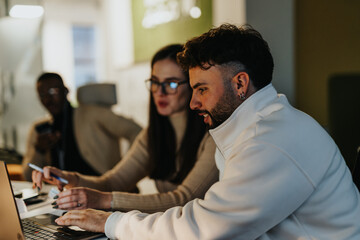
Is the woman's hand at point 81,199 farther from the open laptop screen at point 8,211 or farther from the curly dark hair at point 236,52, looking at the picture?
the curly dark hair at point 236,52

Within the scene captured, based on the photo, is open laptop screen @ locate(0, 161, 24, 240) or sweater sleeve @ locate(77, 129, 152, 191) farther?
sweater sleeve @ locate(77, 129, 152, 191)

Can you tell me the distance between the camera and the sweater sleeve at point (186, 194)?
1.54m

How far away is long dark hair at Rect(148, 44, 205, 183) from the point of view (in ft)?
5.84

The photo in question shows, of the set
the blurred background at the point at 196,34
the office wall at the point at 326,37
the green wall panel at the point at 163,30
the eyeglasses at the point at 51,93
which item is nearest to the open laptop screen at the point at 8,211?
the eyeglasses at the point at 51,93

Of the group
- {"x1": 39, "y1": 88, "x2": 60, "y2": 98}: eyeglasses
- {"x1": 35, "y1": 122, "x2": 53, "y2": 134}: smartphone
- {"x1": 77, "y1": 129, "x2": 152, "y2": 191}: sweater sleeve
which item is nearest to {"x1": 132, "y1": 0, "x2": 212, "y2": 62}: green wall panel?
{"x1": 39, "y1": 88, "x2": 60, "y2": 98}: eyeglasses

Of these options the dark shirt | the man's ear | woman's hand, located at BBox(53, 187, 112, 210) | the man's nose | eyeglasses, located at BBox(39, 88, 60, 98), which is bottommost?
the dark shirt

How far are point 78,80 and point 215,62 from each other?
681cm

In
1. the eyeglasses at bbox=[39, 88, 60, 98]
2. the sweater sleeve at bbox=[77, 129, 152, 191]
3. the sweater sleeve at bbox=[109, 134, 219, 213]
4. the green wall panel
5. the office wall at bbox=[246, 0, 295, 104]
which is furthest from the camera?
the green wall panel

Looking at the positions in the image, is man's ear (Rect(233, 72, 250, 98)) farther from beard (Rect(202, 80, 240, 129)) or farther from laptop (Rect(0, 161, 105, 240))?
laptop (Rect(0, 161, 105, 240))

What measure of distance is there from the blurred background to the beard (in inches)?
66.7

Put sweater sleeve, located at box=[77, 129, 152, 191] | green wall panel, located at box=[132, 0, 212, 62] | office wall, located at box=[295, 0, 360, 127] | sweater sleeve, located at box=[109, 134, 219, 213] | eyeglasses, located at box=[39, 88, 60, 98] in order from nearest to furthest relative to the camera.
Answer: sweater sleeve, located at box=[109, 134, 219, 213] < sweater sleeve, located at box=[77, 129, 152, 191] < eyeglasses, located at box=[39, 88, 60, 98] < green wall panel, located at box=[132, 0, 212, 62] < office wall, located at box=[295, 0, 360, 127]

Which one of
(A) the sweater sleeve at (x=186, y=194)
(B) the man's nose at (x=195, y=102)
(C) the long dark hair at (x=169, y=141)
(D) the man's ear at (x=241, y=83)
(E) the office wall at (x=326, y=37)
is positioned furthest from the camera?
(E) the office wall at (x=326, y=37)

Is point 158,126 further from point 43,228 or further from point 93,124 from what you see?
point 93,124

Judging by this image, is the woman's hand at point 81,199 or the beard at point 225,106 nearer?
the beard at point 225,106
